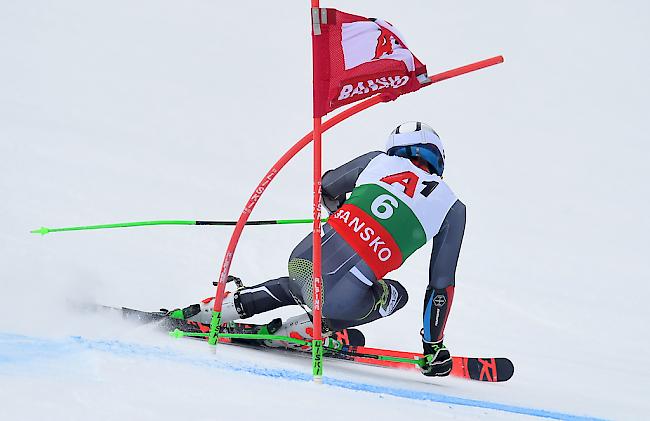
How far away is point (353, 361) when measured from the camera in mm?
5172

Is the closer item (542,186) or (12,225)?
(12,225)

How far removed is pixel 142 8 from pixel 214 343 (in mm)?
16065

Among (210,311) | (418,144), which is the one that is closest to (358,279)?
A: (418,144)

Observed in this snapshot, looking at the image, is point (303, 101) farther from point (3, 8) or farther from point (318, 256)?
point (318, 256)

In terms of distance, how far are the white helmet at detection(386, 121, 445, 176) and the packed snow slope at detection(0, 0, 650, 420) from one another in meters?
1.15

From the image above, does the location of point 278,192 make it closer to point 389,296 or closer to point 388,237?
point 389,296

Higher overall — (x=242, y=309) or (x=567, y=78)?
(x=567, y=78)

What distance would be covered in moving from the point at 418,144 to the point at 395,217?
46 cm

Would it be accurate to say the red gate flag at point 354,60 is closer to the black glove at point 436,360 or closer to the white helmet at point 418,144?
the white helmet at point 418,144

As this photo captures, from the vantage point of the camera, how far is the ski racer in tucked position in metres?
4.25

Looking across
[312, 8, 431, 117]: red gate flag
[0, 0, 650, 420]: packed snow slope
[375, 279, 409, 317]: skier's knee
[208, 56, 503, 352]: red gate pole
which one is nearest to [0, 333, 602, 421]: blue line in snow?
[0, 0, 650, 420]: packed snow slope

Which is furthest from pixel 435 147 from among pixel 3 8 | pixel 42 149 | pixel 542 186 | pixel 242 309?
pixel 3 8

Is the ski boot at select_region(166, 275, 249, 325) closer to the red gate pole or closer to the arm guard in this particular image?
the red gate pole

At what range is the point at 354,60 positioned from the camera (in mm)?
4109
